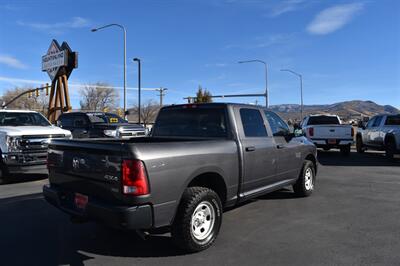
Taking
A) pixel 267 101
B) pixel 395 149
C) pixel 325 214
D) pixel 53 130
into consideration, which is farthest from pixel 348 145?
pixel 267 101

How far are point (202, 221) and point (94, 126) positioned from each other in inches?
457

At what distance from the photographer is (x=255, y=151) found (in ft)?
18.3

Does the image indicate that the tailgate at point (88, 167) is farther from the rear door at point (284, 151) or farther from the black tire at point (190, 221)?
the rear door at point (284, 151)

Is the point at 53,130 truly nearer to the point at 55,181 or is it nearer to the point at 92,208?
the point at 55,181

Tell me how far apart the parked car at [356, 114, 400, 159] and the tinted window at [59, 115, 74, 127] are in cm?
1285

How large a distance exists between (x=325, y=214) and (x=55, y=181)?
4.28m

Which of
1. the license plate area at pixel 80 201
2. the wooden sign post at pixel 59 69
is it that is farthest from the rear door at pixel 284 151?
the wooden sign post at pixel 59 69

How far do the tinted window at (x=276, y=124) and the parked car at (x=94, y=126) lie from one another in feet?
30.8

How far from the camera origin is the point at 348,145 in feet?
52.6

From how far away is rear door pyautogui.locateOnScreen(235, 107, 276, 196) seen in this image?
543cm

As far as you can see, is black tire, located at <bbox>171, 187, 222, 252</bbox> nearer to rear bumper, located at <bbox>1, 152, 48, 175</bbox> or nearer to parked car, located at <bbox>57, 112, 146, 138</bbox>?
rear bumper, located at <bbox>1, 152, 48, 175</bbox>

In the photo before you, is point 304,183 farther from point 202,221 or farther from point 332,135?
point 332,135

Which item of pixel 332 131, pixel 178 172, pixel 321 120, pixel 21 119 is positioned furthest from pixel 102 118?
pixel 178 172

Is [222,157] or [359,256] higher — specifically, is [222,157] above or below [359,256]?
above
